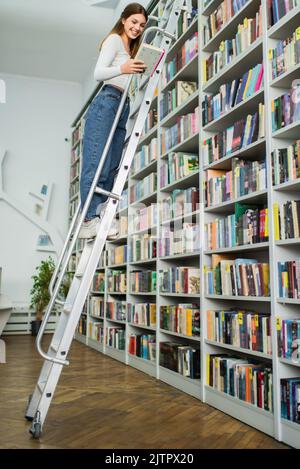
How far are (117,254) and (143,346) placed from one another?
1.15 m

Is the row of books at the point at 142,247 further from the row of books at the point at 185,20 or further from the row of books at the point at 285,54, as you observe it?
the row of books at the point at 285,54

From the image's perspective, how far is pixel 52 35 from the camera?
20.5ft

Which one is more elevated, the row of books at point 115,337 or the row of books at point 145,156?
the row of books at point 145,156

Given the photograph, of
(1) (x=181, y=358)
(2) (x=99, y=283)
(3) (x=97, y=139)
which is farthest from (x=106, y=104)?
(2) (x=99, y=283)

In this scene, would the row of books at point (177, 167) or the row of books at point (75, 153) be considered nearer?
the row of books at point (177, 167)

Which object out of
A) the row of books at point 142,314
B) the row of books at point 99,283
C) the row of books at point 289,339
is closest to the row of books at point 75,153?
the row of books at point 99,283

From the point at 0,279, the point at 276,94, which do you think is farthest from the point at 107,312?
the point at 276,94

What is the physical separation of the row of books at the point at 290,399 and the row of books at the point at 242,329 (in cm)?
18

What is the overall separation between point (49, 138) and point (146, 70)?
5.32 meters

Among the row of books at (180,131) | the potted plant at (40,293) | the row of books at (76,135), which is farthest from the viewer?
the row of books at (76,135)

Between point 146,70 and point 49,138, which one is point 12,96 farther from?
point 146,70

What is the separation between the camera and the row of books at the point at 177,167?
10.7 ft

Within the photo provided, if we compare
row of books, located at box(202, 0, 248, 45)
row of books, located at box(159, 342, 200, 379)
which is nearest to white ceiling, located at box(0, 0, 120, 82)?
row of books, located at box(202, 0, 248, 45)

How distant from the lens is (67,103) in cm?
731
